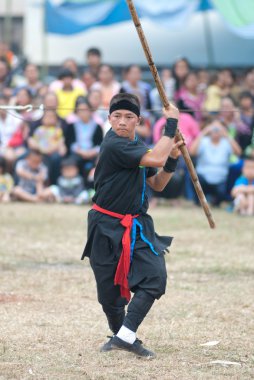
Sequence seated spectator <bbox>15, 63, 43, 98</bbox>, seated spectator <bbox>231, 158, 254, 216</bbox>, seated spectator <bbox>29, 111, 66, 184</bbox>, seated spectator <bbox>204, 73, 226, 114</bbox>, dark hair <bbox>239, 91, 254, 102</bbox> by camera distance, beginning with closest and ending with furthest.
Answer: seated spectator <bbox>231, 158, 254, 216</bbox>
dark hair <bbox>239, 91, 254, 102</bbox>
seated spectator <bbox>29, 111, 66, 184</bbox>
seated spectator <bbox>204, 73, 226, 114</bbox>
seated spectator <bbox>15, 63, 43, 98</bbox>

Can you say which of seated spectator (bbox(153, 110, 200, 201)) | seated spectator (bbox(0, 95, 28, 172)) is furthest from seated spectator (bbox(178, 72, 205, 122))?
seated spectator (bbox(0, 95, 28, 172))

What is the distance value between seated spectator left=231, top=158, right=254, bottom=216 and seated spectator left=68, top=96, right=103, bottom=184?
225cm

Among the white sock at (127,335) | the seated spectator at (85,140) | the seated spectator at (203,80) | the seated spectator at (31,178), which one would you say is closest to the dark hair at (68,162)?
the seated spectator at (85,140)

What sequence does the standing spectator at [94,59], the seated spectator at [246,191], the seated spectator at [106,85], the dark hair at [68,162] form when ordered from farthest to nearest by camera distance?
the standing spectator at [94,59]
the seated spectator at [106,85]
the dark hair at [68,162]
the seated spectator at [246,191]

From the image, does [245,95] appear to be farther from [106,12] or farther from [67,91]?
[106,12]

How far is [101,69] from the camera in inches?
580

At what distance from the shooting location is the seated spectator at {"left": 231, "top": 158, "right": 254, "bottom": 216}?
1299 centimetres

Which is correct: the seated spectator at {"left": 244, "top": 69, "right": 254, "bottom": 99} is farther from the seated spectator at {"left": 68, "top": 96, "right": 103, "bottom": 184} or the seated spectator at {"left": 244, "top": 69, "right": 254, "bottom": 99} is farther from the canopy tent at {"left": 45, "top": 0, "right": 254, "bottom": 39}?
the seated spectator at {"left": 68, "top": 96, "right": 103, "bottom": 184}

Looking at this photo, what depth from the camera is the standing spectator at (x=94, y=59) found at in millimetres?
15289

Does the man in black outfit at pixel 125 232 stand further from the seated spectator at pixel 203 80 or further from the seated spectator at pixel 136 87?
the seated spectator at pixel 203 80

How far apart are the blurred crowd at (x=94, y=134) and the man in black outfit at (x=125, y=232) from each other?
7.54 meters

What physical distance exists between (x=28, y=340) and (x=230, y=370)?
1.36 m

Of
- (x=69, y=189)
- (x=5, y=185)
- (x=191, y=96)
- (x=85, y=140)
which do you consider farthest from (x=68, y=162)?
(x=191, y=96)

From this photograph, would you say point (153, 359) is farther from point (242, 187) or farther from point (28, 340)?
point (242, 187)
